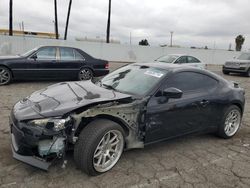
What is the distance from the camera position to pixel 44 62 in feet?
29.6

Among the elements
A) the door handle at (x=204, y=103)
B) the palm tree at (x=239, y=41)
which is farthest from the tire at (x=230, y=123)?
the palm tree at (x=239, y=41)

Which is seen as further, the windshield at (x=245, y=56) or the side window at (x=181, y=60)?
the windshield at (x=245, y=56)

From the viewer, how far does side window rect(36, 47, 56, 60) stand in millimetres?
8984

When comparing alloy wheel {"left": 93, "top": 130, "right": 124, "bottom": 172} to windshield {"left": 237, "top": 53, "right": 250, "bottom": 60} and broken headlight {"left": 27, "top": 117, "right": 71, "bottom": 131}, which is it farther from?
windshield {"left": 237, "top": 53, "right": 250, "bottom": 60}

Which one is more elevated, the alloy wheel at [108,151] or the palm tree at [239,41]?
the palm tree at [239,41]

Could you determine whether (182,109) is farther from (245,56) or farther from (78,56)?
(245,56)

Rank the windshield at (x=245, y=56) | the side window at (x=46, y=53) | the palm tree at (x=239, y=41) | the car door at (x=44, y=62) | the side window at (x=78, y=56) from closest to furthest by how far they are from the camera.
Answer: the car door at (x=44, y=62)
the side window at (x=46, y=53)
the side window at (x=78, y=56)
the windshield at (x=245, y=56)
the palm tree at (x=239, y=41)

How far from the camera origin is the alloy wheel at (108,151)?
10.4 ft

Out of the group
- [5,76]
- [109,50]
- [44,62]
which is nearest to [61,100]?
[5,76]

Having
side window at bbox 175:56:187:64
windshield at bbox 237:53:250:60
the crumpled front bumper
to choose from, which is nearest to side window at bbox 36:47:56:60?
side window at bbox 175:56:187:64

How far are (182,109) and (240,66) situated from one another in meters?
14.0

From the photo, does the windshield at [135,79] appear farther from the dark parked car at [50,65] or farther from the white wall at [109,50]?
the white wall at [109,50]

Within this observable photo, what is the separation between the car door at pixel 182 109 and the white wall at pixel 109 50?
19805 mm

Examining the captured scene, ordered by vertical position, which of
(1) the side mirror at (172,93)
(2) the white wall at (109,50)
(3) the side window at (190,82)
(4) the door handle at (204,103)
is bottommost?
(4) the door handle at (204,103)
